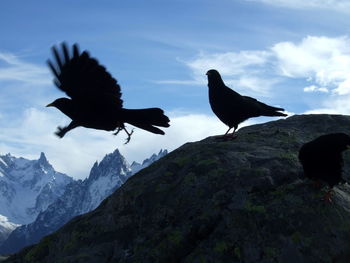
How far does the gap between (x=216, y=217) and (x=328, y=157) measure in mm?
1927

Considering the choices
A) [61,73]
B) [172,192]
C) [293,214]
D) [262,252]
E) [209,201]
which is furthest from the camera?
[61,73]

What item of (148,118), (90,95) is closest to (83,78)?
(90,95)

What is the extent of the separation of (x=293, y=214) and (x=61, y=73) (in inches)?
306

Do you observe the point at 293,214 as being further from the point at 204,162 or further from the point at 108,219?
the point at 108,219

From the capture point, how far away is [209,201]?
24.0 ft

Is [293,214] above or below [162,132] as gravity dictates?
below

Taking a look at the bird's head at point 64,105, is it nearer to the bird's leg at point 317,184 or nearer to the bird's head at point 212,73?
the bird's head at point 212,73

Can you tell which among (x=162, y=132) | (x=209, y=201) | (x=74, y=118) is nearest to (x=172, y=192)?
(x=209, y=201)

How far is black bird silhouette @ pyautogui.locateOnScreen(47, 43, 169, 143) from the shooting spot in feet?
40.8

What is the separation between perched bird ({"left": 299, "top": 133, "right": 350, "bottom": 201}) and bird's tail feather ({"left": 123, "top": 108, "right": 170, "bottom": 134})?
5.96 m

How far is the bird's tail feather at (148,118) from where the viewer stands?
41.6ft

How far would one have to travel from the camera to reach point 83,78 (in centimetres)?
1248

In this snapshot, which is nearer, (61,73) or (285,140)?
(285,140)

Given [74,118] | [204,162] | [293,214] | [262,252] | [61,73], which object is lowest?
[262,252]
